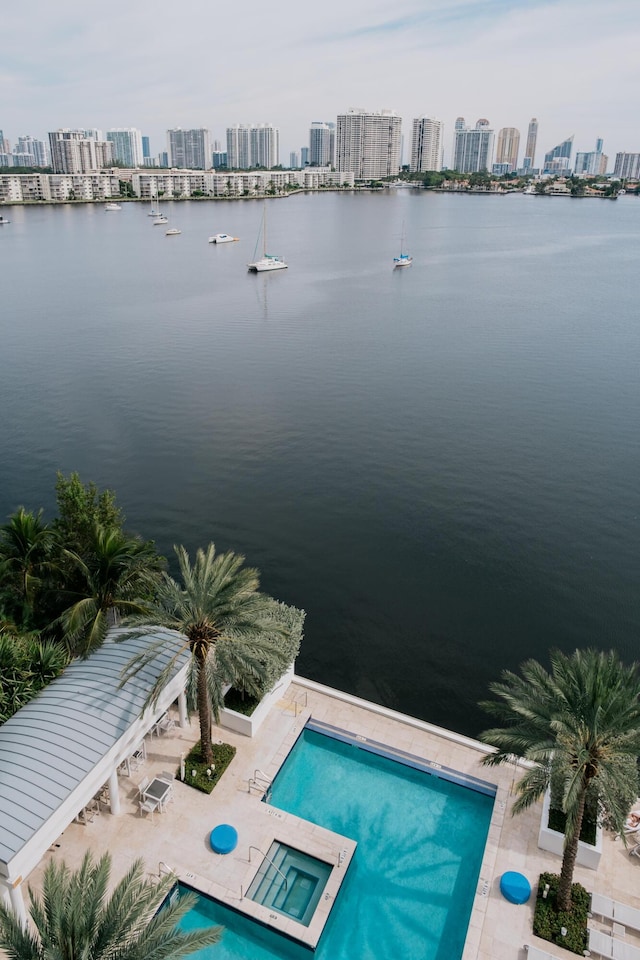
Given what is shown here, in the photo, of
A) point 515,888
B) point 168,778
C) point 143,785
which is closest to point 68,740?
point 143,785

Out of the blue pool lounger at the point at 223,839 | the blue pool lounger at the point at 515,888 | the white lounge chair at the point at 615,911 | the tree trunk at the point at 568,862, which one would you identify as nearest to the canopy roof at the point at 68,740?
the blue pool lounger at the point at 223,839

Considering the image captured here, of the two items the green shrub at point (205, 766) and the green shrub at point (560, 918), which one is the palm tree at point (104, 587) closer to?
the green shrub at point (205, 766)

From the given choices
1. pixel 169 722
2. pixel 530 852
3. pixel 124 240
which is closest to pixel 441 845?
pixel 530 852

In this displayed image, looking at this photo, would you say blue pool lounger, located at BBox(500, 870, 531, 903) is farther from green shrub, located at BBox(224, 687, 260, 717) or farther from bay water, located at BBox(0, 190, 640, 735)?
green shrub, located at BBox(224, 687, 260, 717)

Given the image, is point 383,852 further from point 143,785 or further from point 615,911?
point 143,785

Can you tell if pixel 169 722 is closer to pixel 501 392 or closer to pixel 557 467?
pixel 557 467
